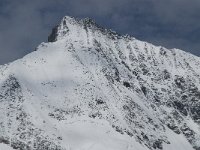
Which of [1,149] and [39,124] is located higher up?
[39,124]

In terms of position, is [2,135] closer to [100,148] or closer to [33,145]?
[33,145]

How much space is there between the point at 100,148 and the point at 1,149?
2913 centimetres

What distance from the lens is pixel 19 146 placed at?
186375 millimetres

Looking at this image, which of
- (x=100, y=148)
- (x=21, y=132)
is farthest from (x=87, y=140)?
(x=21, y=132)

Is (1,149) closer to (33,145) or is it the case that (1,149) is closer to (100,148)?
(33,145)

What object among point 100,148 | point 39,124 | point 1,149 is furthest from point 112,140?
point 1,149

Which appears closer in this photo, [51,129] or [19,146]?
[19,146]

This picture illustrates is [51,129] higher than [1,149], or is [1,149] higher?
[51,129]

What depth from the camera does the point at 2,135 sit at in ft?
627

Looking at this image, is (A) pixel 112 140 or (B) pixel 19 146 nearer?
(B) pixel 19 146

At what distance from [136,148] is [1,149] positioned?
1617 inches

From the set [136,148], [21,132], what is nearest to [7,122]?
[21,132]

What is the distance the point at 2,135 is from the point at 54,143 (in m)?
15.3

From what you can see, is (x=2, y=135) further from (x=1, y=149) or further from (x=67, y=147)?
(x=67, y=147)
